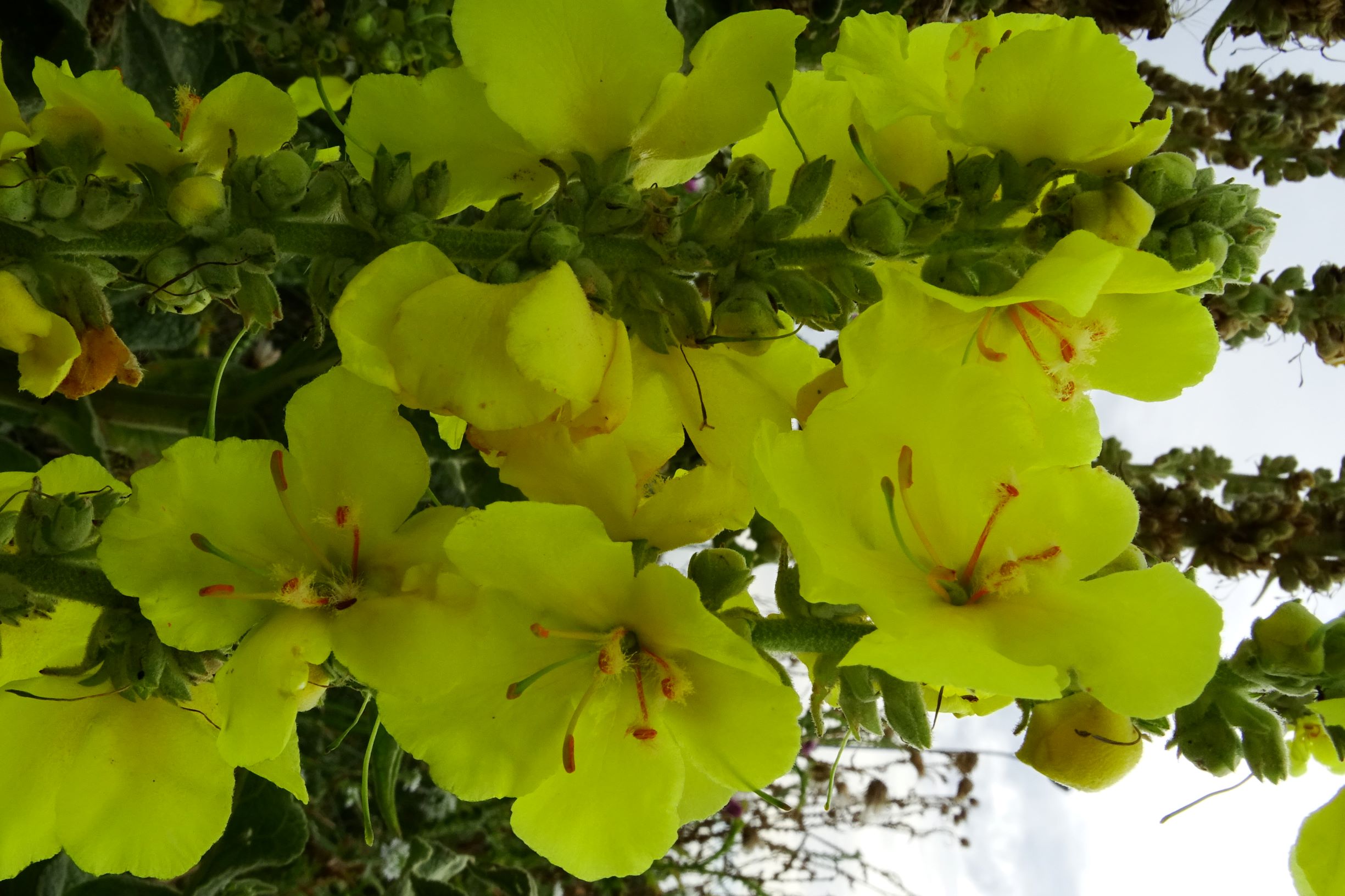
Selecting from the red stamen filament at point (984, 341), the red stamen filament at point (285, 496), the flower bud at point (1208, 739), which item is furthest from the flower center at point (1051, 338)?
the red stamen filament at point (285, 496)

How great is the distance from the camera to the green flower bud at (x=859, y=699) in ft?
2.17

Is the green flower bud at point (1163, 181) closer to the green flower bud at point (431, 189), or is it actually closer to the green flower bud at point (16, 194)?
the green flower bud at point (431, 189)

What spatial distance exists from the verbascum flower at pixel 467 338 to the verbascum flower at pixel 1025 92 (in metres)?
0.26

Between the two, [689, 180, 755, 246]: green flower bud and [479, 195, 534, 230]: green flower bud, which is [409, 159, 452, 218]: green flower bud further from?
[689, 180, 755, 246]: green flower bud

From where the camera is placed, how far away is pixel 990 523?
0.63 meters

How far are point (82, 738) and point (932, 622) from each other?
56 centimetres

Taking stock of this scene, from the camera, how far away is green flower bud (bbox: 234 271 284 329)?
62 cm

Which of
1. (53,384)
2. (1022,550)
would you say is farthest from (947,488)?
(53,384)

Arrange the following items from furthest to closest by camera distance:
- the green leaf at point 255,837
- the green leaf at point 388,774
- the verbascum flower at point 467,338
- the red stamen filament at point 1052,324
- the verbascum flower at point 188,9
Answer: the green leaf at point 255,837
the verbascum flower at point 188,9
the green leaf at point 388,774
the red stamen filament at point 1052,324
the verbascum flower at point 467,338

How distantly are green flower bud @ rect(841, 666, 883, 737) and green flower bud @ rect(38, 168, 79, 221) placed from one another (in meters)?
0.53

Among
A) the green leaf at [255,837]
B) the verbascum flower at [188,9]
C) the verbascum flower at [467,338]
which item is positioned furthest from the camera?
the green leaf at [255,837]

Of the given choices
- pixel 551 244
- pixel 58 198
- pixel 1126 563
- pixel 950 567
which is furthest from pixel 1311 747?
pixel 58 198

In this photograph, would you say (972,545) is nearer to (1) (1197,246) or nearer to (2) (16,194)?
(1) (1197,246)

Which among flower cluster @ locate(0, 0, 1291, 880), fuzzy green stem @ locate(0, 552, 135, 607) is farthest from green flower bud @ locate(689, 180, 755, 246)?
fuzzy green stem @ locate(0, 552, 135, 607)
